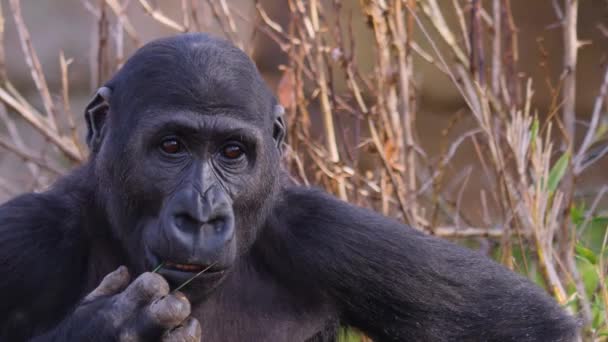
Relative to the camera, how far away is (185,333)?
350 cm

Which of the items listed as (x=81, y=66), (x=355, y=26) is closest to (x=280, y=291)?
(x=355, y=26)

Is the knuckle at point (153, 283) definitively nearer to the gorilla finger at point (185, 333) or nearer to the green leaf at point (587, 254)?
the gorilla finger at point (185, 333)

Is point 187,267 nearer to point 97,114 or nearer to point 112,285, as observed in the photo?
point 112,285

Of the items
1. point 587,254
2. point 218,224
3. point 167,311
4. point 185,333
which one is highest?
point 218,224

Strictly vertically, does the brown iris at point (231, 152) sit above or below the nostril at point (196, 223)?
above

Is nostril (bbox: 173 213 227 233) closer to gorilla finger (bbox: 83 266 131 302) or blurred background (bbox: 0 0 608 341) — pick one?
gorilla finger (bbox: 83 266 131 302)

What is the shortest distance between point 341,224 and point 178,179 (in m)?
1.00

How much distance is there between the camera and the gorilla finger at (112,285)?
3.71 metres

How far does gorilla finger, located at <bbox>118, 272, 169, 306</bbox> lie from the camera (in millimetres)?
3400

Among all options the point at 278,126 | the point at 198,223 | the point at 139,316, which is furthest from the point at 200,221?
the point at 278,126

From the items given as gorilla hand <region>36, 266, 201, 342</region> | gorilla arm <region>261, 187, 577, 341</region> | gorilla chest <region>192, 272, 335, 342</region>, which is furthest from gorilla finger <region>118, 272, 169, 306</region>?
gorilla arm <region>261, 187, 577, 341</region>

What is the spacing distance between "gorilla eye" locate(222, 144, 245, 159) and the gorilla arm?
611 millimetres

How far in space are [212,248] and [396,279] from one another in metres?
1.21

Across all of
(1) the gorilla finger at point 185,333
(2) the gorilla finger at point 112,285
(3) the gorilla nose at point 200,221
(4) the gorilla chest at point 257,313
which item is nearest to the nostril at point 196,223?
(3) the gorilla nose at point 200,221
